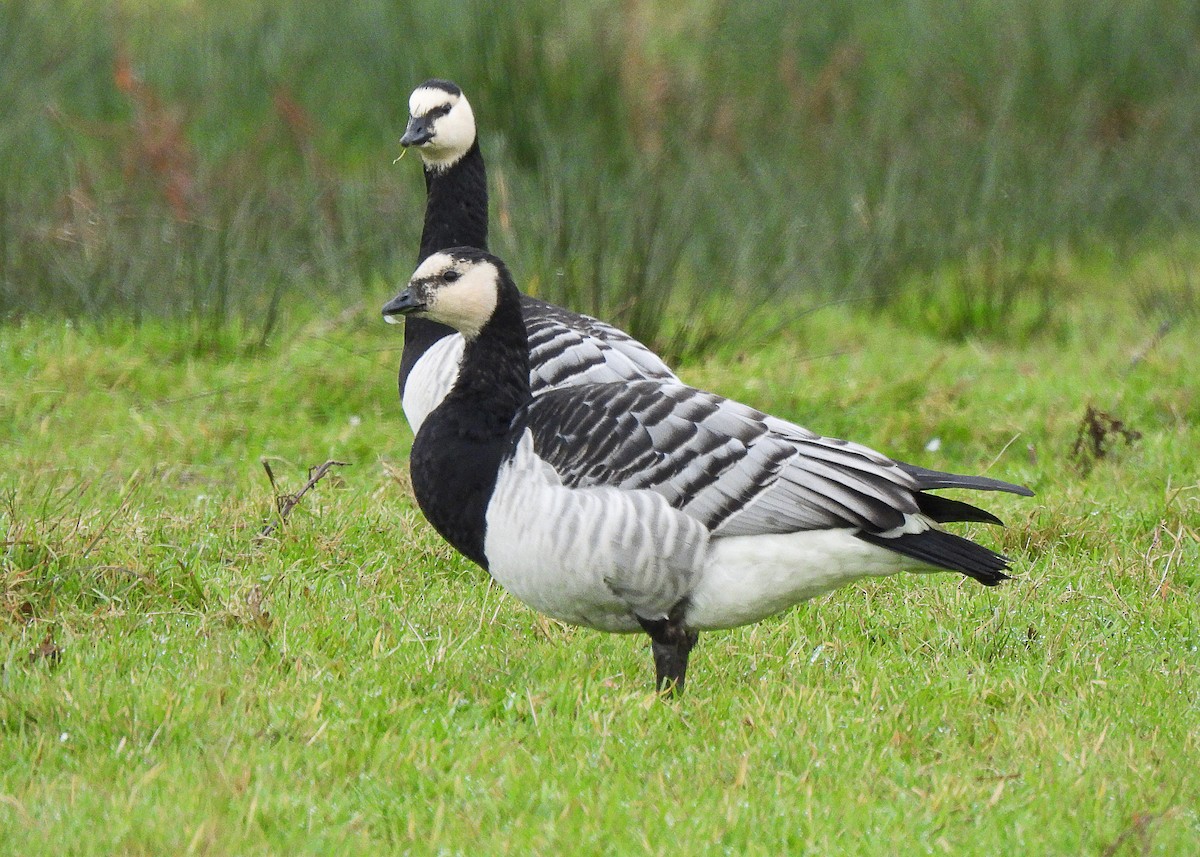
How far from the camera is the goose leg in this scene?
14.2 feet

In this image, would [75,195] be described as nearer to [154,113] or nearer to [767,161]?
[154,113]

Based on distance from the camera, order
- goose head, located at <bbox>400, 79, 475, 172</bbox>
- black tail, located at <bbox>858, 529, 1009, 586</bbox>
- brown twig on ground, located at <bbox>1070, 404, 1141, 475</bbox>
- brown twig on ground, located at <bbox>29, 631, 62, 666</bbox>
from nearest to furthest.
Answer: black tail, located at <bbox>858, 529, 1009, 586</bbox> < brown twig on ground, located at <bbox>29, 631, 62, 666</bbox> < brown twig on ground, located at <bbox>1070, 404, 1141, 475</bbox> < goose head, located at <bbox>400, 79, 475, 172</bbox>

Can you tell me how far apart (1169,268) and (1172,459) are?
413 centimetres

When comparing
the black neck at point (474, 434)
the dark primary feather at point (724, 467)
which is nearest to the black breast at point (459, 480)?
the black neck at point (474, 434)

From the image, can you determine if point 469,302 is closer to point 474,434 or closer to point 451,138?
point 474,434

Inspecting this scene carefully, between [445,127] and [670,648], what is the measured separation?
3308 millimetres

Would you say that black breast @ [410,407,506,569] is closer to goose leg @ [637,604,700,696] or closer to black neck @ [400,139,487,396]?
goose leg @ [637,604,700,696]

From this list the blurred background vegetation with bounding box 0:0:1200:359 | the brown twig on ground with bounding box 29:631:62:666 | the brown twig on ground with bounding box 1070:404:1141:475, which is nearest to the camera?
the brown twig on ground with bounding box 29:631:62:666

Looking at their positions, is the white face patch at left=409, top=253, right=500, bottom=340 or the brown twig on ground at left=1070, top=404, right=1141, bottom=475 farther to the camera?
the brown twig on ground at left=1070, top=404, right=1141, bottom=475

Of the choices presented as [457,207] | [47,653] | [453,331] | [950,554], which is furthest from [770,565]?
[457,207]

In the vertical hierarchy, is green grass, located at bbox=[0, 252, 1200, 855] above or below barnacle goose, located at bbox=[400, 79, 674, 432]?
below

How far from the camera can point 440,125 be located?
6809 millimetres

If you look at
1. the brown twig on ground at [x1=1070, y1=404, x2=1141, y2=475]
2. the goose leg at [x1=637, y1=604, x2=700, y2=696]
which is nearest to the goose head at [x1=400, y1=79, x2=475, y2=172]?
the brown twig on ground at [x1=1070, y1=404, x2=1141, y2=475]

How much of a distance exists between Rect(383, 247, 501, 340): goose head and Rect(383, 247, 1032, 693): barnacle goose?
0.28 m
